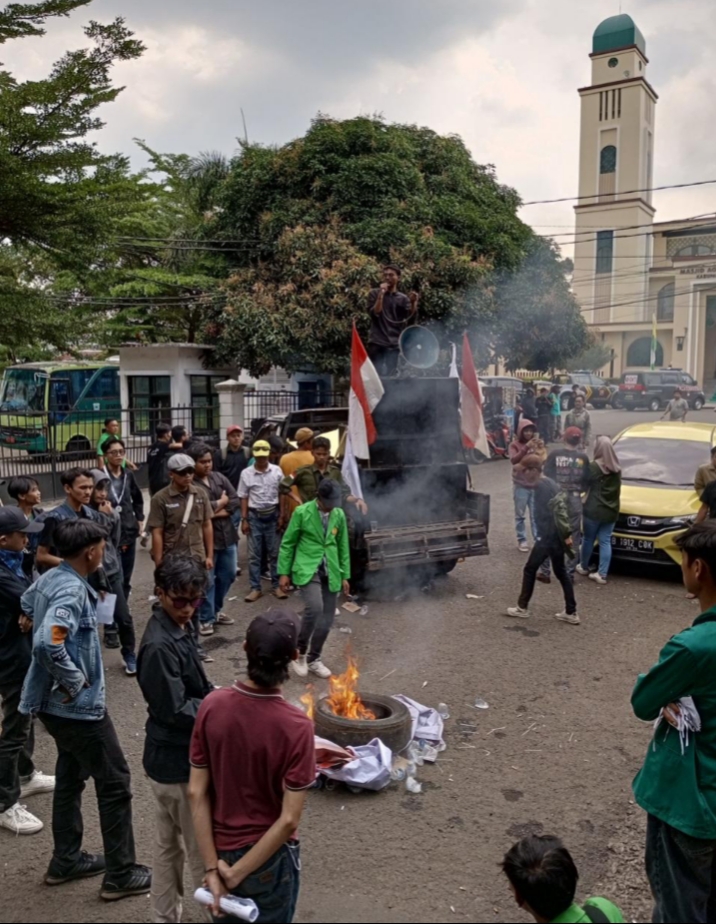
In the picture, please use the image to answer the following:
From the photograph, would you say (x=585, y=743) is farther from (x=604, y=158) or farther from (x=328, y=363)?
(x=604, y=158)

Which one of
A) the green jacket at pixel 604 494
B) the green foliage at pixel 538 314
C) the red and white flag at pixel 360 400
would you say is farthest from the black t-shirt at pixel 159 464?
the green foliage at pixel 538 314

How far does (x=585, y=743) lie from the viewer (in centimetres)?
516

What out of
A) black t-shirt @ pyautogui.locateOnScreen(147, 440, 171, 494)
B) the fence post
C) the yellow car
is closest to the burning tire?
the yellow car

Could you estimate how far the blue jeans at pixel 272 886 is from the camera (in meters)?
2.41

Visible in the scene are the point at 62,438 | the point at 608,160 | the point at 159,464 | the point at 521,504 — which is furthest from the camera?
the point at 608,160

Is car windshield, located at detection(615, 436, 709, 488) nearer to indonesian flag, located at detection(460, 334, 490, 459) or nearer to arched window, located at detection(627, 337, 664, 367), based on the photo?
indonesian flag, located at detection(460, 334, 490, 459)

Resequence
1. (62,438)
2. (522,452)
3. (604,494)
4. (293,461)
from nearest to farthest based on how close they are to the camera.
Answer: (604,494) < (293,461) < (522,452) < (62,438)

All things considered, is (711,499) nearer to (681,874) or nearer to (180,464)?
(681,874)

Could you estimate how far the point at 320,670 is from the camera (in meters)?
6.25

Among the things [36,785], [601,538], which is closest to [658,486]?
[601,538]

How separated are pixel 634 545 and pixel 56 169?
28.2ft

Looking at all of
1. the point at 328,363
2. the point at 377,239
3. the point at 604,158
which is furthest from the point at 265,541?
the point at 604,158

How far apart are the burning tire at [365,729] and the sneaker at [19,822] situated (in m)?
1.68

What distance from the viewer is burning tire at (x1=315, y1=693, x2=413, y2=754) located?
4.71 metres
